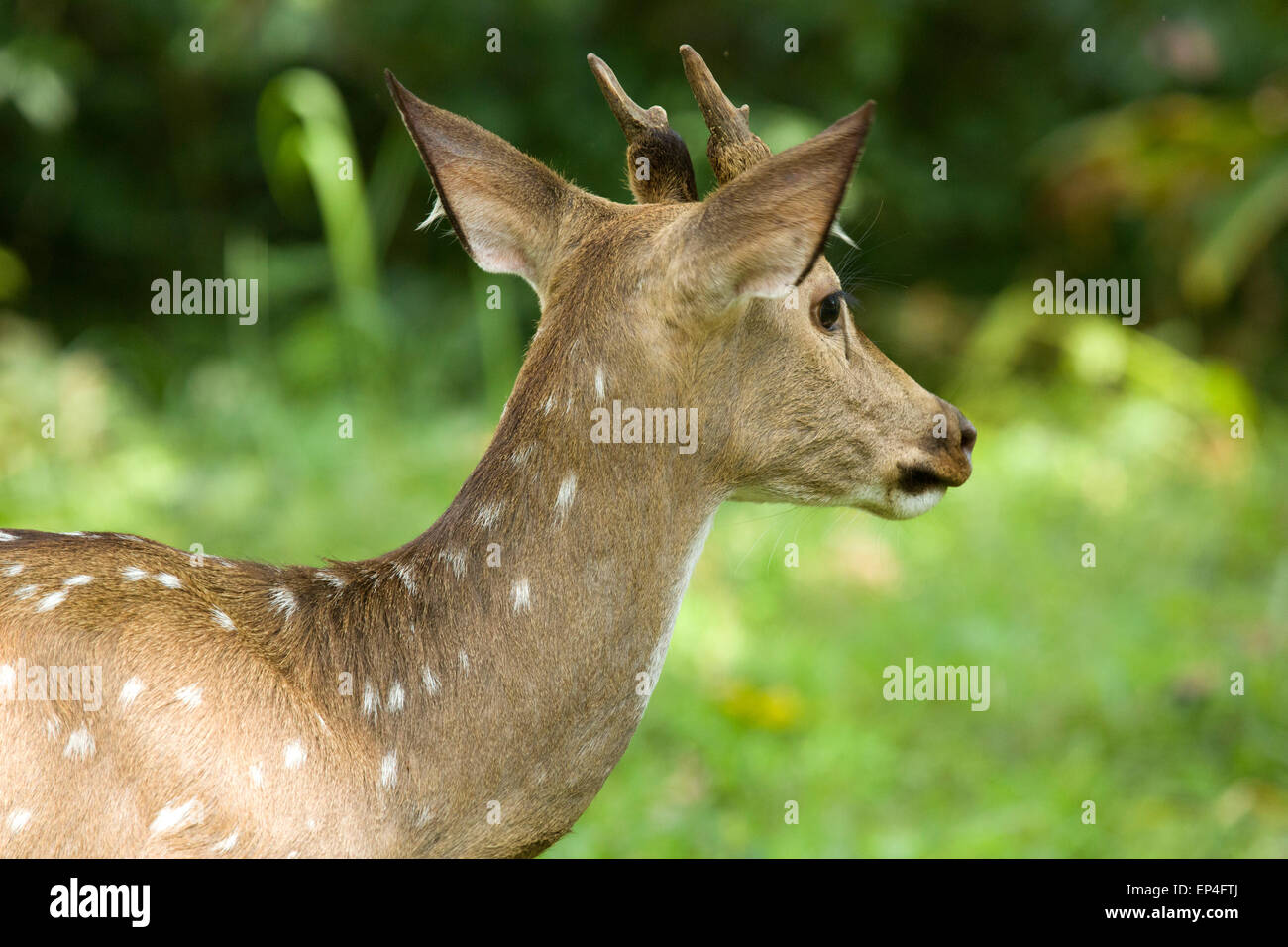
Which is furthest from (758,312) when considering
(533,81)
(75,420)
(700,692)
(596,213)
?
(533,81)

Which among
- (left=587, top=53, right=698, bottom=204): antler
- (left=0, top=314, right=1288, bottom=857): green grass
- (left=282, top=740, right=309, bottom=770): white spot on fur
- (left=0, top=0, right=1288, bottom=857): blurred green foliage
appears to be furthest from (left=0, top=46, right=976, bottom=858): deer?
(left=0, top=0, right=1288, bottom=857): blurred green foliage

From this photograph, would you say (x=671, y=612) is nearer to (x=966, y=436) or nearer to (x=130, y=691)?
(x=966, y=436)

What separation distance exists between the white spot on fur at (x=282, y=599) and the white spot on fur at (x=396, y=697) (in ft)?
0.94

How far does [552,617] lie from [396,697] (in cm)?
36

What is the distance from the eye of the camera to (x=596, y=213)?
321cm

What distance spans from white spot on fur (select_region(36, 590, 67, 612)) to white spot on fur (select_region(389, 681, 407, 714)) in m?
0.67

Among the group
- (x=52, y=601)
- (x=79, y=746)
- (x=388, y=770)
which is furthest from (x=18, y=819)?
(x=388, y=770)

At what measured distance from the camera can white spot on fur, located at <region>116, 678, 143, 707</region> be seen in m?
2.70

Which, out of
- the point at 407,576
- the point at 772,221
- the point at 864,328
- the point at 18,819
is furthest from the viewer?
the point at 864,328

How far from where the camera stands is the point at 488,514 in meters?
3.04

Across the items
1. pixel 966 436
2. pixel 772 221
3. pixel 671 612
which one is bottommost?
pixel 671 612

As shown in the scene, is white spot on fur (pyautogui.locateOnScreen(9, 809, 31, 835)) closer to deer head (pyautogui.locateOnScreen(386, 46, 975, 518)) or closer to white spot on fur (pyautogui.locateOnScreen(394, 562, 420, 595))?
white spot on fur (pyautogui.locateOnScreen(394, 562, 420, 595))

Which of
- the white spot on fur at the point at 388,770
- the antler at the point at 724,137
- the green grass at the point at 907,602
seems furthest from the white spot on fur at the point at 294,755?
the green grass at the point at 907,602

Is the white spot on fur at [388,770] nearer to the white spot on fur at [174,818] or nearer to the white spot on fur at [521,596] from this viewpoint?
the white spot on fur at [521,596]
